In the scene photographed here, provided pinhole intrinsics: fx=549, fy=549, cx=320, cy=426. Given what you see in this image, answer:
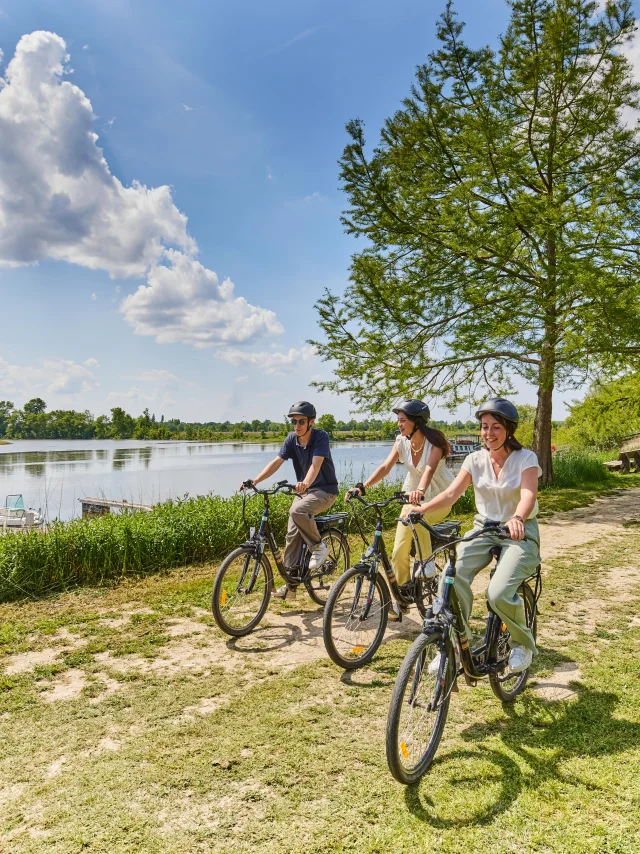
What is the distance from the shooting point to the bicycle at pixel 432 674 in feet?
8.87

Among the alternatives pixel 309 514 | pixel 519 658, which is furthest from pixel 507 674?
pixel 309 514

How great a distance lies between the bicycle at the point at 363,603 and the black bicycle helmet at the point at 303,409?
1332 millimetres

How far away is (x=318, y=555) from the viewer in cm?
546

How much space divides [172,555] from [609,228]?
10.2 meters

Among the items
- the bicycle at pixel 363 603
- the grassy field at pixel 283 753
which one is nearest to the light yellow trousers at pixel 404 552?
the bicycle at pixel 363 603

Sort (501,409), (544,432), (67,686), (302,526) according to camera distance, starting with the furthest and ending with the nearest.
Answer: (544,432)
(302,526)
(67,686)
(501,409)

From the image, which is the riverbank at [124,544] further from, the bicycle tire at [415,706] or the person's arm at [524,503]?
the person's arm at [524,503]

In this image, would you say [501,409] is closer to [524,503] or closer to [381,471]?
[524,503]

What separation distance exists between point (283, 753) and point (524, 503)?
6.55ft

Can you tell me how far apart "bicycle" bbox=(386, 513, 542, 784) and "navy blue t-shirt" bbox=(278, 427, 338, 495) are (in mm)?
2489

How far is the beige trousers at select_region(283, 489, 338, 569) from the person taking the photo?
539cm

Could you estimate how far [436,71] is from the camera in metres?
12.4

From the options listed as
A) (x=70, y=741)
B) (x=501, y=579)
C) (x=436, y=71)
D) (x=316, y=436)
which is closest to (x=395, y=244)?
(x=436, y=71)

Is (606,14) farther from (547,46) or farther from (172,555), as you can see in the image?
(172,555)
